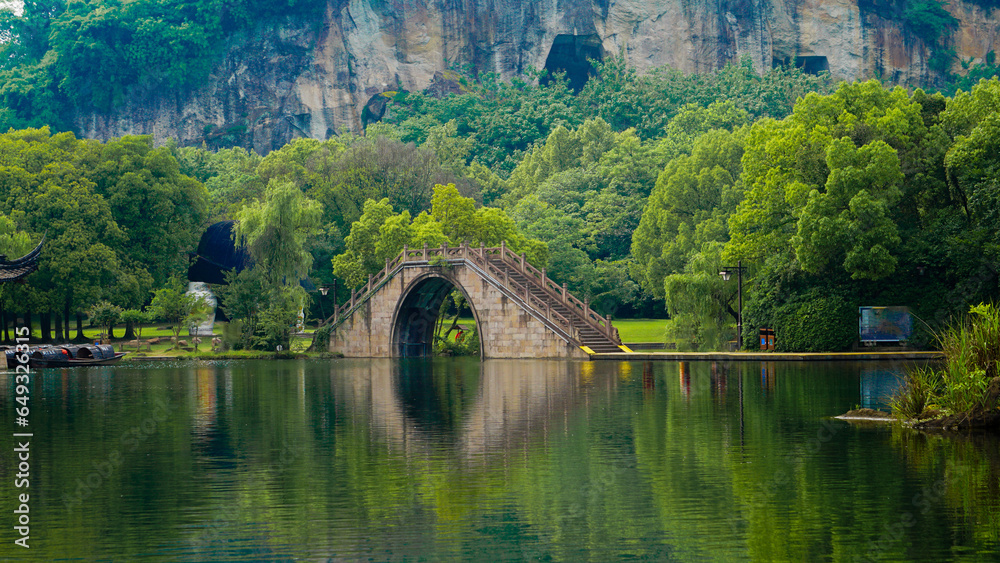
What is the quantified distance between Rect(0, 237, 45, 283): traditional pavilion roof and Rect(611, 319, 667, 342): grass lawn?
29.4 metres

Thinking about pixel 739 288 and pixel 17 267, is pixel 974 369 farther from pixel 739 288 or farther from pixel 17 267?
pixel 17 267

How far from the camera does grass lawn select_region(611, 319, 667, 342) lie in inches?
2429

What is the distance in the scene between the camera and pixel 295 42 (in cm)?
11244

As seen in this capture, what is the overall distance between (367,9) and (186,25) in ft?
59.3

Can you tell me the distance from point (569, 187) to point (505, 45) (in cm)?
4124

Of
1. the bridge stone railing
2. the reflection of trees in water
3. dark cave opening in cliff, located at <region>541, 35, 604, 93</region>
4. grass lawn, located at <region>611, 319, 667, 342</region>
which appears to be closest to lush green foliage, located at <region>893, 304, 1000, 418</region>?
the reflection of trees in water

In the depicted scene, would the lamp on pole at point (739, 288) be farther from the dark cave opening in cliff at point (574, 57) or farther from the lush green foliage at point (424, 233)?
the dark cave opening in cliff at point (574, 57)

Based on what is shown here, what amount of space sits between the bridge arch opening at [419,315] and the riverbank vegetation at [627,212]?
10.9 ft

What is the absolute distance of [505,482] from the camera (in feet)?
47.7

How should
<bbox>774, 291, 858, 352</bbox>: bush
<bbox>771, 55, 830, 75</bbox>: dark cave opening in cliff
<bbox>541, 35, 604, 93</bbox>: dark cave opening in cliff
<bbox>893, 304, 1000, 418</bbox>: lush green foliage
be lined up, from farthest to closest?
<bbox>541, 35, 604, 93</bbox>: dark cave opening in cliff → <bbox>771, 55, 830, 75</bbox>: dark cave opening in cliff → <bbox>774, 291, 858, 352</bbox>: bush → <bbox>893, 304, 1000, 418</bbox>: lush green foliage

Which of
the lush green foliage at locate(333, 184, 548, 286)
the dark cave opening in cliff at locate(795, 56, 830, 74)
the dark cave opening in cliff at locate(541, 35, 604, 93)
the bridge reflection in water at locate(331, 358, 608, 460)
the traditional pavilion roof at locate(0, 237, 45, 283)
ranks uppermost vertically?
the dark cave opening in cliff at locate(541, 35, 604, 93)

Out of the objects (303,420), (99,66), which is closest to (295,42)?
(99,66)

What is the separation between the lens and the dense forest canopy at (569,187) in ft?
147

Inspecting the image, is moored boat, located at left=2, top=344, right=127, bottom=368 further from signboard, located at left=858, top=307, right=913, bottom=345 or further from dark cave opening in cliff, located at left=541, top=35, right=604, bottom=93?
dark cave opening in cliff, located at left=541, top=35, right=604, bottom=93
